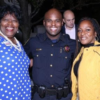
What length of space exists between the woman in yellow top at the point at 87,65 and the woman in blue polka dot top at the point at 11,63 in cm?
62

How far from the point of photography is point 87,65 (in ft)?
8.13

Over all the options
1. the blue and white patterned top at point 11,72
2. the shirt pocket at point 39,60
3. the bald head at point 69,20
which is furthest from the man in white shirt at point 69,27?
the blue and white patterned top at point 11,72

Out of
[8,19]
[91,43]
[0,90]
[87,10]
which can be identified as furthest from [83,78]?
[87,10]

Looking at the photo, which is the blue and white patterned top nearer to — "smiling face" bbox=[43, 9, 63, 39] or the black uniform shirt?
the black uniform shirt

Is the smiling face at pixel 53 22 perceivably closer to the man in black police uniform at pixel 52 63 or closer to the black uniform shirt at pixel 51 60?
the man in black police uniform at pixel 52 63

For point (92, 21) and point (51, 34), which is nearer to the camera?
point (92, 21)

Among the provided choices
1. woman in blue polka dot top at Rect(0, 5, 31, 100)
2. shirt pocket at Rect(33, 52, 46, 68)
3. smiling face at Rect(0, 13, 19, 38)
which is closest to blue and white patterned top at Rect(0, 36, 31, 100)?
woman in blue polka dot top at Rect(0, 5, 31, 100)

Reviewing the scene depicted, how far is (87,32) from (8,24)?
96cm

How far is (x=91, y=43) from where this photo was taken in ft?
8.90

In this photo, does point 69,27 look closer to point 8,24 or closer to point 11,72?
point 8,24

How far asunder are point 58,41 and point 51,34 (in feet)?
0.46

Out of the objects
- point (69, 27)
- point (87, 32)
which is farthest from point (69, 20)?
point (87, 32)

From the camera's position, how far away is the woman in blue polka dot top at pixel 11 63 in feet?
8.27

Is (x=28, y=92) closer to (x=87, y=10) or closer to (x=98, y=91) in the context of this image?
(x=98, y=91)
